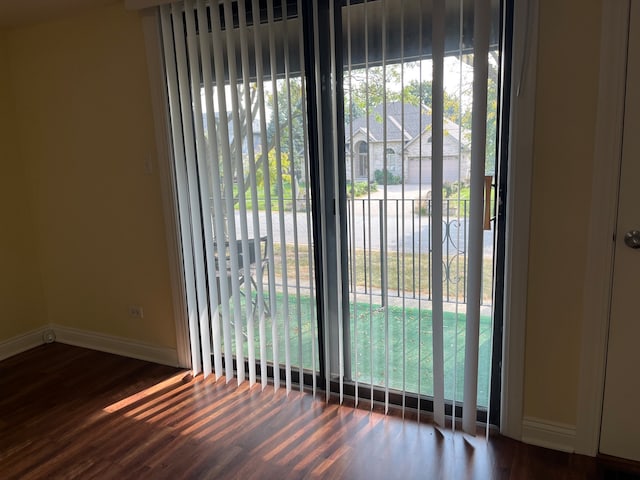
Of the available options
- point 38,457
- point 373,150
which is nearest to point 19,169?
point 38,457

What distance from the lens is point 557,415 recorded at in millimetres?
2066

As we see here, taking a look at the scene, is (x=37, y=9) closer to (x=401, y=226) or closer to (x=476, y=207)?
(x=401, y=226)

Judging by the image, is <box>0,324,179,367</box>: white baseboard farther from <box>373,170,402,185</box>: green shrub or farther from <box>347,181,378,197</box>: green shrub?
<box>373,170,402,185</box>: green shrub

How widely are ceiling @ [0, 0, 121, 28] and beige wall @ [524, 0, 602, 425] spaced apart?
2438mm

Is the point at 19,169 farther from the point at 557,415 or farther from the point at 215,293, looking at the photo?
the point at 557,415

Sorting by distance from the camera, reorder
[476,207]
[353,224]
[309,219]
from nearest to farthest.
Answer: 1. [476,207]
2. [353,224]
3. [309,219]

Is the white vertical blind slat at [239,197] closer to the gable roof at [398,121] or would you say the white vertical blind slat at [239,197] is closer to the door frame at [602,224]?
the gable roof at [398,121]

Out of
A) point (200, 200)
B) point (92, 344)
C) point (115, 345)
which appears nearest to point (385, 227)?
point (200, 200)

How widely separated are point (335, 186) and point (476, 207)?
698mm

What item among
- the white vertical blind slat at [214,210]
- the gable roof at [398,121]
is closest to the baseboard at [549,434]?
the gable roof at [398,121]

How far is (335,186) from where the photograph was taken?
2.32 meters

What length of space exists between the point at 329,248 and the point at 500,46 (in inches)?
48.6

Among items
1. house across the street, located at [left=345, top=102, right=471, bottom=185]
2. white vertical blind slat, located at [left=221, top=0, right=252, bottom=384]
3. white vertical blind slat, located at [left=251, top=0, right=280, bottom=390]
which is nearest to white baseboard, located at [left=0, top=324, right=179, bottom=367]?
white vertical blind slat, located at [left=221, top=0, right=252, bottom=384]

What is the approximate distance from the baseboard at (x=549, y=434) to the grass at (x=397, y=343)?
0.22 meters
